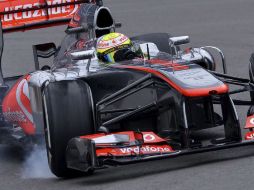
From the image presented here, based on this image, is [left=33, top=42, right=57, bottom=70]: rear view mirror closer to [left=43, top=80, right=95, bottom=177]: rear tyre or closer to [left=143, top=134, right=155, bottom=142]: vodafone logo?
[left=43, top=80, right=95, bottom=177]: rear tyre

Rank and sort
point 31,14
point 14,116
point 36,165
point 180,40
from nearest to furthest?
point 36,165, point 14,116, point 180,40, point 31,14

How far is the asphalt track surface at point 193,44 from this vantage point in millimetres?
8094

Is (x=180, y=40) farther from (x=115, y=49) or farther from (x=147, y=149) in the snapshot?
(x=147, y=149)

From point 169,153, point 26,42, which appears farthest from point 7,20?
Result: point 26,42

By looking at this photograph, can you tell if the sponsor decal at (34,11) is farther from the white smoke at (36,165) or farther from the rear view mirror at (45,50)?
the white smoke at (36,165)

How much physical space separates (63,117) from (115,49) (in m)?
1.45

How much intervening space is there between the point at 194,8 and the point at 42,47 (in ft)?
34.7

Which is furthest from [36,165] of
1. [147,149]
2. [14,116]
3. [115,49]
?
[147,149]

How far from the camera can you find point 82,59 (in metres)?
9.52

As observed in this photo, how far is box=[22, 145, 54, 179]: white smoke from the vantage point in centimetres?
912

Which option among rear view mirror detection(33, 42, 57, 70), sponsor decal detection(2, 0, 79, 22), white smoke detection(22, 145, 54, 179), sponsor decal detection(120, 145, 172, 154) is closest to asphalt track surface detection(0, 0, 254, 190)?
white smoke detection(22, 145, 54, 179)

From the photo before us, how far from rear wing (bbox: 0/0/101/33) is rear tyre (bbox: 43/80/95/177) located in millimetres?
2870

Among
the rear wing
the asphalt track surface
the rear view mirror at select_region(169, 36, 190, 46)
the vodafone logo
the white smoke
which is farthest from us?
the rear wing

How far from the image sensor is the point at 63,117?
28.4ft
